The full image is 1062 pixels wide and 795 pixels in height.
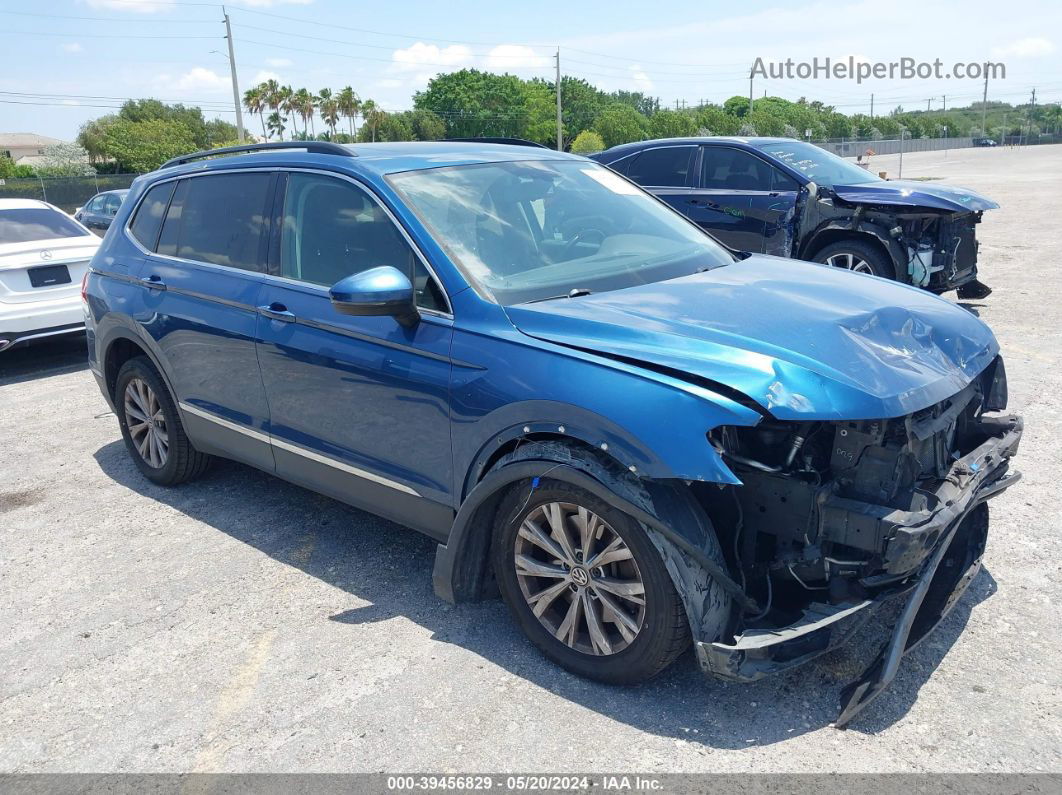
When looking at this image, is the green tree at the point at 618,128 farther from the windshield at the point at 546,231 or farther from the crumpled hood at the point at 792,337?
the crumpled hood at the point at 792,337

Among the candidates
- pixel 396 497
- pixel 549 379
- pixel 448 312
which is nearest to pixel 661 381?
pixel 549 379

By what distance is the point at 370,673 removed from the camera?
3367 millimetres

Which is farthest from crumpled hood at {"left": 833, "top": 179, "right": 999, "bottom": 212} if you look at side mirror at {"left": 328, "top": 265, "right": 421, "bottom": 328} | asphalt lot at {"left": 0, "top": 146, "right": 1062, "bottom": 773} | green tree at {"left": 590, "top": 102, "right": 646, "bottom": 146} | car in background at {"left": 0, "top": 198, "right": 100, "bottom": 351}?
green tree at {"left": 590, "top": 102, "right": 646, "bottom": 146}

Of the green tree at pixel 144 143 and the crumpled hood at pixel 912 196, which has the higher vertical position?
the green tree at pixel 144 143

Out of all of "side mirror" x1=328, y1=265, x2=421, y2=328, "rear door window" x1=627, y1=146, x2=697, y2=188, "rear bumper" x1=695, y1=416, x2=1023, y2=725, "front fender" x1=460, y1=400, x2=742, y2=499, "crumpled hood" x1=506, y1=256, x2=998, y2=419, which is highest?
"rear door window" x1=627, y1=146, x2=697, y2=188

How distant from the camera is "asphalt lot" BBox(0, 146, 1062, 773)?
2859 millimetres

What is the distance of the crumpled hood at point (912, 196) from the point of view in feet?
→ 27.3

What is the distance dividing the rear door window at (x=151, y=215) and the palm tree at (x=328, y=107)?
10093 cm

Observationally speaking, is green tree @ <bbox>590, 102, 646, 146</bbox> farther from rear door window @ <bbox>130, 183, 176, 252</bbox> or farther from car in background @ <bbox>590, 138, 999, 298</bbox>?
rear door window @ <bbox>130, 183, 176, 252</bbox>

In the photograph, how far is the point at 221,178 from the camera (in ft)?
15.5

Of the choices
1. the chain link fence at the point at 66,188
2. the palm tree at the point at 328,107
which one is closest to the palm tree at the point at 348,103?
the palm tree at the point at 328,107

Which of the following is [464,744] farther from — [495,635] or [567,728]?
[495,635]

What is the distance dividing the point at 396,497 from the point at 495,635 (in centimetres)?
71

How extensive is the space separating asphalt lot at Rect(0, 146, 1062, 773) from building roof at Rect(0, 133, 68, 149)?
132m
